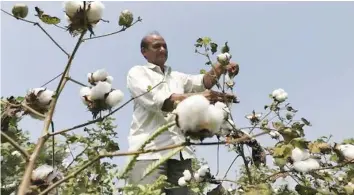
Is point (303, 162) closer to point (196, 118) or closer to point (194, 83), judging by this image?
point (196, 118)

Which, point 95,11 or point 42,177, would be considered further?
point 95,11

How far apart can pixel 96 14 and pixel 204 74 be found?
A: 183 cm

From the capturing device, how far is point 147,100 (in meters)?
2.71

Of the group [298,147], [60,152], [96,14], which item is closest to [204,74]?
[60,152]

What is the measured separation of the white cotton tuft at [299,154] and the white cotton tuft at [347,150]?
0.37 feet

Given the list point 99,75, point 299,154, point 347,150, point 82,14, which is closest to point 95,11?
point 82,14

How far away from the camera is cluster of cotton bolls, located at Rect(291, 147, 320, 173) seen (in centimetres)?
136

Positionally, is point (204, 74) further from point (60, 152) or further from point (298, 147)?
point (298, 147)

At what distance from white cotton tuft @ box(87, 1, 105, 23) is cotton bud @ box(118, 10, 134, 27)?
0.21 m

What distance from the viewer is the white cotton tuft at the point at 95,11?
3.53 ft

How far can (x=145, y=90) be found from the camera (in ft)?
9.07

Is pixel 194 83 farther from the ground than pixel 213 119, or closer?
farther from the ground

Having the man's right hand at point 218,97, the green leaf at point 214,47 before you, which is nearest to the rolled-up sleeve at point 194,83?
the green leaf at point 214,47

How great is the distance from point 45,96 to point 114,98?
0.14 m
